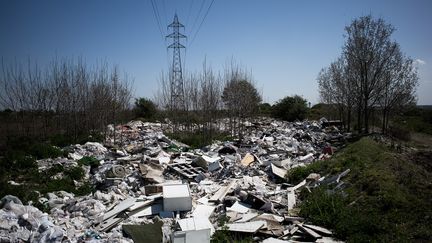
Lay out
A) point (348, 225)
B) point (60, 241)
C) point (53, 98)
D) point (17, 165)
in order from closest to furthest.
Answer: point (60, 241)
point (348, 225)
point (17, 165)
point (53, 98)

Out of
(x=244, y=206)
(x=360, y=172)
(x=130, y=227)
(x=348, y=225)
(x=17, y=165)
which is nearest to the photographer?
(x=348, y=225)

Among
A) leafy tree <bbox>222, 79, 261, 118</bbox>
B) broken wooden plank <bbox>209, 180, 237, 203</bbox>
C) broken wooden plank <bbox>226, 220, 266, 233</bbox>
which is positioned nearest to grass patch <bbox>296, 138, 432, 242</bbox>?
broken wooden plank <bbox>226, 220, 266, 233</bbox>

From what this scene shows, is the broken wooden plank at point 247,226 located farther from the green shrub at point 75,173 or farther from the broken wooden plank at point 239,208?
the green shrub at point 75,173

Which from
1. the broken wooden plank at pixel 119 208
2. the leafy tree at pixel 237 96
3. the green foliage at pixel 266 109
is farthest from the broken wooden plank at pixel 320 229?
the green foliage at pixel 266 109

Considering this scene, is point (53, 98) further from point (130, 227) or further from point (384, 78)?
point (384, 78)

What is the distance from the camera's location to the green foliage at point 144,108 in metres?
26.9

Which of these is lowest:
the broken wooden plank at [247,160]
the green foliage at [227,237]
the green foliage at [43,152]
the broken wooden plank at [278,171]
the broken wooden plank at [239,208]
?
the green foliage at [227,237]

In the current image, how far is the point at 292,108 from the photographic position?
2739cm

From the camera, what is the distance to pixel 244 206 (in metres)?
6.13

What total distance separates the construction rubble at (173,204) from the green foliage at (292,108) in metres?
16.9

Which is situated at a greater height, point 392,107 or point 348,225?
point 392,107

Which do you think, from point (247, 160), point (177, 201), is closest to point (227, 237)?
point (177, 201)

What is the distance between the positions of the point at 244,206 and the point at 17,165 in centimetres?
690

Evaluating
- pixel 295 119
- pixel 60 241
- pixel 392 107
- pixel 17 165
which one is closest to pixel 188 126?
pixel 17 165
